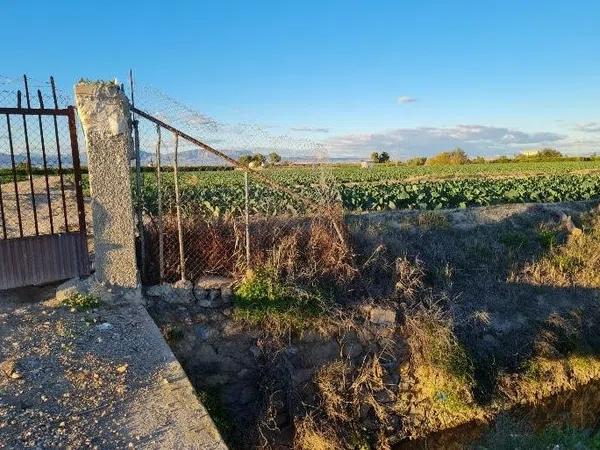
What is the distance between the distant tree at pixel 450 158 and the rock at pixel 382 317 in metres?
58.0

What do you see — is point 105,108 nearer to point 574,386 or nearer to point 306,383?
point 306,383

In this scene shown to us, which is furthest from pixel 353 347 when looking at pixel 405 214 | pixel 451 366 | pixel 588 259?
pixel 588 259

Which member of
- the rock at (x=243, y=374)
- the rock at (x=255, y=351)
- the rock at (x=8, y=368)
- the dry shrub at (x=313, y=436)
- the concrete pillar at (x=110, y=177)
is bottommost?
the dry shrub at (x=313, y=436)

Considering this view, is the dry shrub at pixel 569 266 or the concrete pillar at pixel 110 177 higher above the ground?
the concrete pillar at pixel 110 177

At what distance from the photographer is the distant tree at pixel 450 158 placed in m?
64.1

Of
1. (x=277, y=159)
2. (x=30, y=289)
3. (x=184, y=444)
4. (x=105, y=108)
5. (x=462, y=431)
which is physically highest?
(x=105, y=108)

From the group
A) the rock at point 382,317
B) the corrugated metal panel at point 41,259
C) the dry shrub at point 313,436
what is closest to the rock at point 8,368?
the corrugated metal panel at point 41,259

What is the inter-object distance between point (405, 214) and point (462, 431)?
5.76 m

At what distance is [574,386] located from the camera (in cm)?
847

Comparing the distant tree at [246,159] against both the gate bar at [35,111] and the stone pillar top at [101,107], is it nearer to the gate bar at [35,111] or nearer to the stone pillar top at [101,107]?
the stone pillar top at [101,107]

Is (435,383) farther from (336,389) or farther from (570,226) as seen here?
(570,226)

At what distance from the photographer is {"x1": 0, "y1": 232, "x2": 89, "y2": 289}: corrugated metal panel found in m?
7.05

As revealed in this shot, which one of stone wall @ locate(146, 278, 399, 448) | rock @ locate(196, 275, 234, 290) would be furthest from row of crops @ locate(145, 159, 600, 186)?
stone wall @ locate(146, 278, 399, 448)

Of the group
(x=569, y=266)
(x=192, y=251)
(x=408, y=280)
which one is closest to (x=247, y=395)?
(x=192, y=251)
